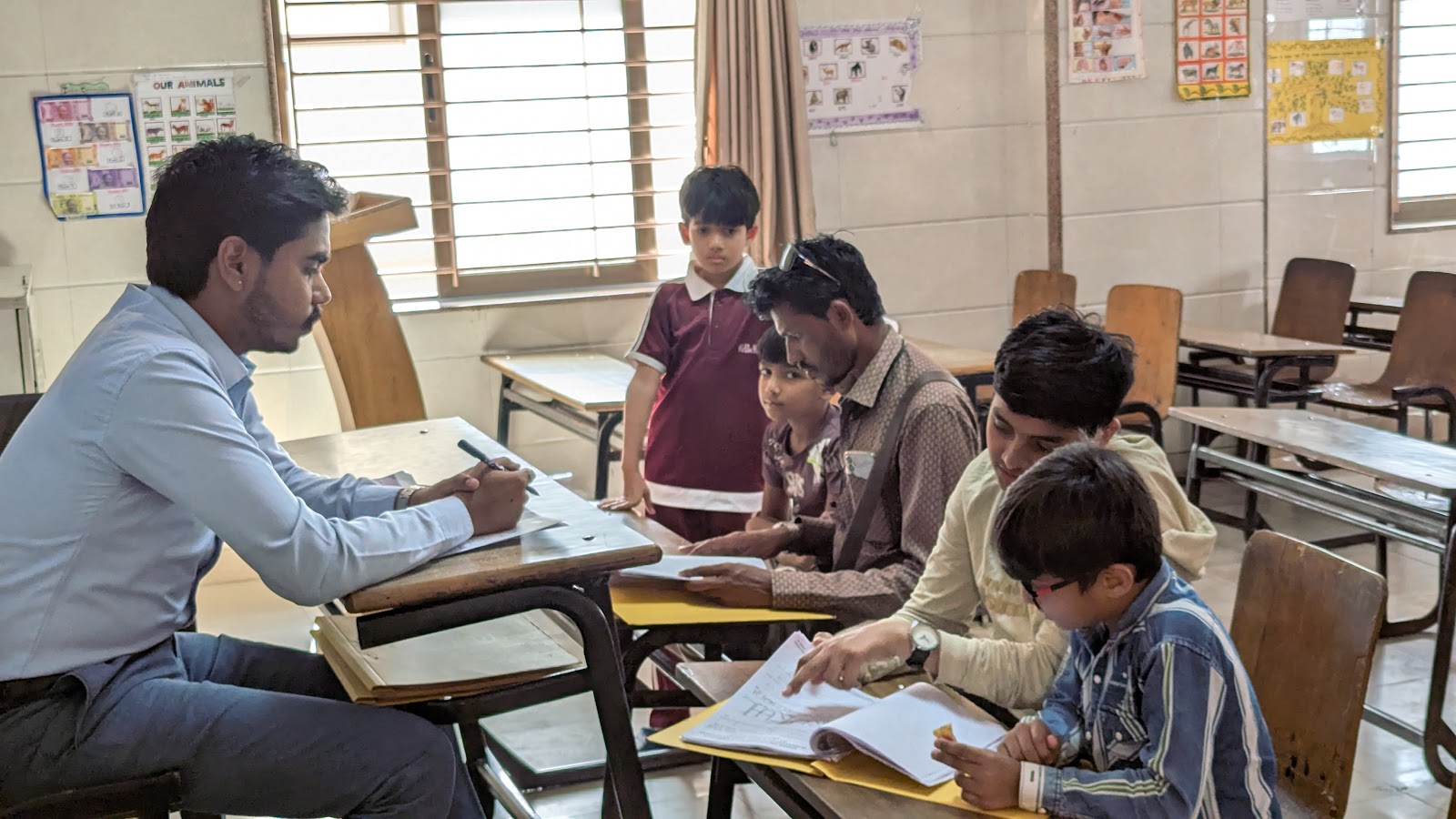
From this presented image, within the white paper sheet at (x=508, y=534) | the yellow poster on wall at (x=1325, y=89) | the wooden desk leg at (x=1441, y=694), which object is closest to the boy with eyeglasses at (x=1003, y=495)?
the white paper sheet at (x=508, y=534)

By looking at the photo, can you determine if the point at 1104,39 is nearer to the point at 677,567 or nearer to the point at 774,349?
the point at 774,349

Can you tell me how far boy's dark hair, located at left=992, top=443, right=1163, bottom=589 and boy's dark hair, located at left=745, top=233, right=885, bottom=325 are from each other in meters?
0.95

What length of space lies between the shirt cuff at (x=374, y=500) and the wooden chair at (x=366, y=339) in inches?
70.9

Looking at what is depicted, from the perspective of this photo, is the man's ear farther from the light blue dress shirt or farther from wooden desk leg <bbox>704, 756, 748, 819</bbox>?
wooden desk leg <bbox>704, 756, 748, 819</bbox>

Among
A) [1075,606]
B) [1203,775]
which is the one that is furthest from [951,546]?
[1203,775]

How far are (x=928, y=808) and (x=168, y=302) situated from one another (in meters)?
1.22

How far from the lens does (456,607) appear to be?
179cm

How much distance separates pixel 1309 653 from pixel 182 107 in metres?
4.30

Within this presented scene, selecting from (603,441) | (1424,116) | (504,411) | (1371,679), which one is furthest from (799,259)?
(1424,116)

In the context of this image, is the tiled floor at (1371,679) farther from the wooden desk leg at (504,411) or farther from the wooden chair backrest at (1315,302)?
the wooden desk leg at (504,411)

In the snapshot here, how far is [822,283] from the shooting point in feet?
7.83

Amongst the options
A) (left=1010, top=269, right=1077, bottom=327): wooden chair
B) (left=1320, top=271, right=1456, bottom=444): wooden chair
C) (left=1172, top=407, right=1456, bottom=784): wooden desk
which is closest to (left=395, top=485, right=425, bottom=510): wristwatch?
(left=1172, top=407, right=1456, bottom=784): wooden desk

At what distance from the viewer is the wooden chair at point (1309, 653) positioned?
66.6 inches

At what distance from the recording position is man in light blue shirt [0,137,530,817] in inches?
68.8
